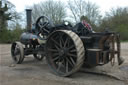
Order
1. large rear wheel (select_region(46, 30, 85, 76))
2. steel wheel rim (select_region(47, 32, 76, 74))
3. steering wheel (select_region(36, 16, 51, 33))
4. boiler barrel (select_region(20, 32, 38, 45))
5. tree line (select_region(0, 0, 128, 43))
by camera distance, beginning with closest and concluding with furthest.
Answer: large rear wheel (select_region(46, 30, 85, 76)) → steel wheel rim (select_region(47, 32, 76, 74)) → steering wheel (select_region(36, 16, 51, 33)) → boiler barrel (select_region(20, 32, 38, 45)) → tree line (select_region(0, 0, 128, 43))

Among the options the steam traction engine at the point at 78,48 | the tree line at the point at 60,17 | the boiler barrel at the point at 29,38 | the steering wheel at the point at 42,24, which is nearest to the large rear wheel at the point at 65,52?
the steam traction engine at the point at 78,48

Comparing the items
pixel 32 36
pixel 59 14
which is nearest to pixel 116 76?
pixel 32 36

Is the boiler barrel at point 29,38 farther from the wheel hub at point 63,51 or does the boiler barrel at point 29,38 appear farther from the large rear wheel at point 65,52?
the wheel hub at point 63,51

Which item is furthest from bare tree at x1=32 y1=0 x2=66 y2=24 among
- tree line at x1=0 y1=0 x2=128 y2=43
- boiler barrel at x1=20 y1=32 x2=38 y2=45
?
boiler barrel at x1=20 y1=32 x2=38 y2=45

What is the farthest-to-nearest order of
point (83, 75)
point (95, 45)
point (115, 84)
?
1. point (83, 75)
2. point (95, 45)
3. point (115, 84)

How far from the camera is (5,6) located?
1142 inches

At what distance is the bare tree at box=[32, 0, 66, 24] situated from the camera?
3447 cm

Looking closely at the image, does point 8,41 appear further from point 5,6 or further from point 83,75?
point 83,75

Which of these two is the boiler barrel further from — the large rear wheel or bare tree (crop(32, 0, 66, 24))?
bare tree (crop(32, 0, 66, 24))

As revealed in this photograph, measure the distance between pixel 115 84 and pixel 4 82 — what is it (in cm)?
298

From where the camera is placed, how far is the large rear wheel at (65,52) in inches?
174

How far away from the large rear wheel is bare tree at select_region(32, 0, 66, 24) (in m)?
28.0

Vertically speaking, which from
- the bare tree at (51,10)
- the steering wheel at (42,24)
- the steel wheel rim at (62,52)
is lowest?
the steel wheel rim at (62,52)

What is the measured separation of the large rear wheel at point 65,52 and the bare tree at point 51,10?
2802 cm
